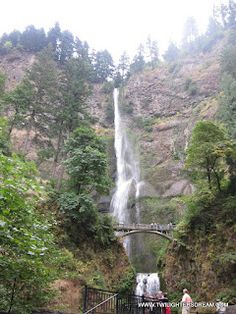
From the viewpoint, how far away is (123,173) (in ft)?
141

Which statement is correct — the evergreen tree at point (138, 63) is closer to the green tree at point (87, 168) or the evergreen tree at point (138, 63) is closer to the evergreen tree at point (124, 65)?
the evergreen tree at point (124, 65)

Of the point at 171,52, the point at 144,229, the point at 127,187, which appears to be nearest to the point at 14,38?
the point at 171,52

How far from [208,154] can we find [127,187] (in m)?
21.6

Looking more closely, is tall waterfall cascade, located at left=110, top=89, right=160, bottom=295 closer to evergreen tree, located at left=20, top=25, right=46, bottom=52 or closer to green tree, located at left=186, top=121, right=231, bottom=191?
green tree, located at left=186, top=121, right=231, bottom=191

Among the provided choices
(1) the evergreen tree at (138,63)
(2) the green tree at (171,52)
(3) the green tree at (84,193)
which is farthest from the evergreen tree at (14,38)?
(3) the green tree at (84,193)

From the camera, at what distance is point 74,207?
18703mm

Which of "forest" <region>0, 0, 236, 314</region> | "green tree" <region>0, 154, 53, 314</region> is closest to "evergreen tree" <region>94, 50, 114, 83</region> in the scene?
"forest" <region>0, 0, 236, 314</region>

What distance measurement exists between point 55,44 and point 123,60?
15.8 m

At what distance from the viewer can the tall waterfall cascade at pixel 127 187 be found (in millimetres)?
23438

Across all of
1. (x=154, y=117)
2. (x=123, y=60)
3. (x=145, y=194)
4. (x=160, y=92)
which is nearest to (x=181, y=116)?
(x=154, y=117)

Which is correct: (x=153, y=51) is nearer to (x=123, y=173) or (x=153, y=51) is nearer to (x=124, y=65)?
(x=124, y=65)

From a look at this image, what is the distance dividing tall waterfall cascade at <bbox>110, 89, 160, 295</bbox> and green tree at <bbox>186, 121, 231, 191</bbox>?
8.89m

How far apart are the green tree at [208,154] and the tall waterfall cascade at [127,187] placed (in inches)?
350

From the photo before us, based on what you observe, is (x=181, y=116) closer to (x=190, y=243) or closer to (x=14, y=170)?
(x=190, y=243)
